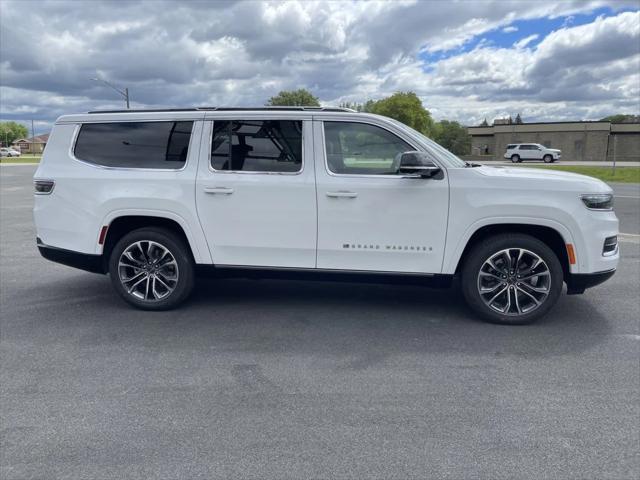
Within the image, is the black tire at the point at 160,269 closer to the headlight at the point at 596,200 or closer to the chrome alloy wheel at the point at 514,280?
the chrome alloy wheel at the point at 514,280

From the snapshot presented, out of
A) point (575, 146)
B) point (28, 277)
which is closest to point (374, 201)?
point (28, 277)

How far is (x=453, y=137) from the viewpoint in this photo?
96.1m

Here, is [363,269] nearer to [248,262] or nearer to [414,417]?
[248,262]

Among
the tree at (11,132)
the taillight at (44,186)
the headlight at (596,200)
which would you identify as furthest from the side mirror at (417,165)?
the tree at (11,132)

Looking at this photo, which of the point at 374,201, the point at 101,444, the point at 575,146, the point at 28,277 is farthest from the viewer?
the point at 575,146

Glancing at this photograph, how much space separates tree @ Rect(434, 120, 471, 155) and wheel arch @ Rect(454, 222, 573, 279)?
279ft

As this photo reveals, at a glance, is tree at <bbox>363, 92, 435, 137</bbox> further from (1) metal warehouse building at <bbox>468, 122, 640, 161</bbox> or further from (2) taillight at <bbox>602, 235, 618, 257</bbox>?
(2) taillight at <bbox>602, 235, 618, 257</bbox>

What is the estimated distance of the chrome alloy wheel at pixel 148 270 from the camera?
16.6 ft

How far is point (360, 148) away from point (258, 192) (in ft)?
3.51

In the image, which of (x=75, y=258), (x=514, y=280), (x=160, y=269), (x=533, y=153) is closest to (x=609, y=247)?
(x=514, y=280)

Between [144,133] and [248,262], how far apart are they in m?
1.70

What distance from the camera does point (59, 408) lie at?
3.26m

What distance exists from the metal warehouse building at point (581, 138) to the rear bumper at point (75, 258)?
61.7 m

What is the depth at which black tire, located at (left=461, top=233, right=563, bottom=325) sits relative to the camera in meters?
4.59
